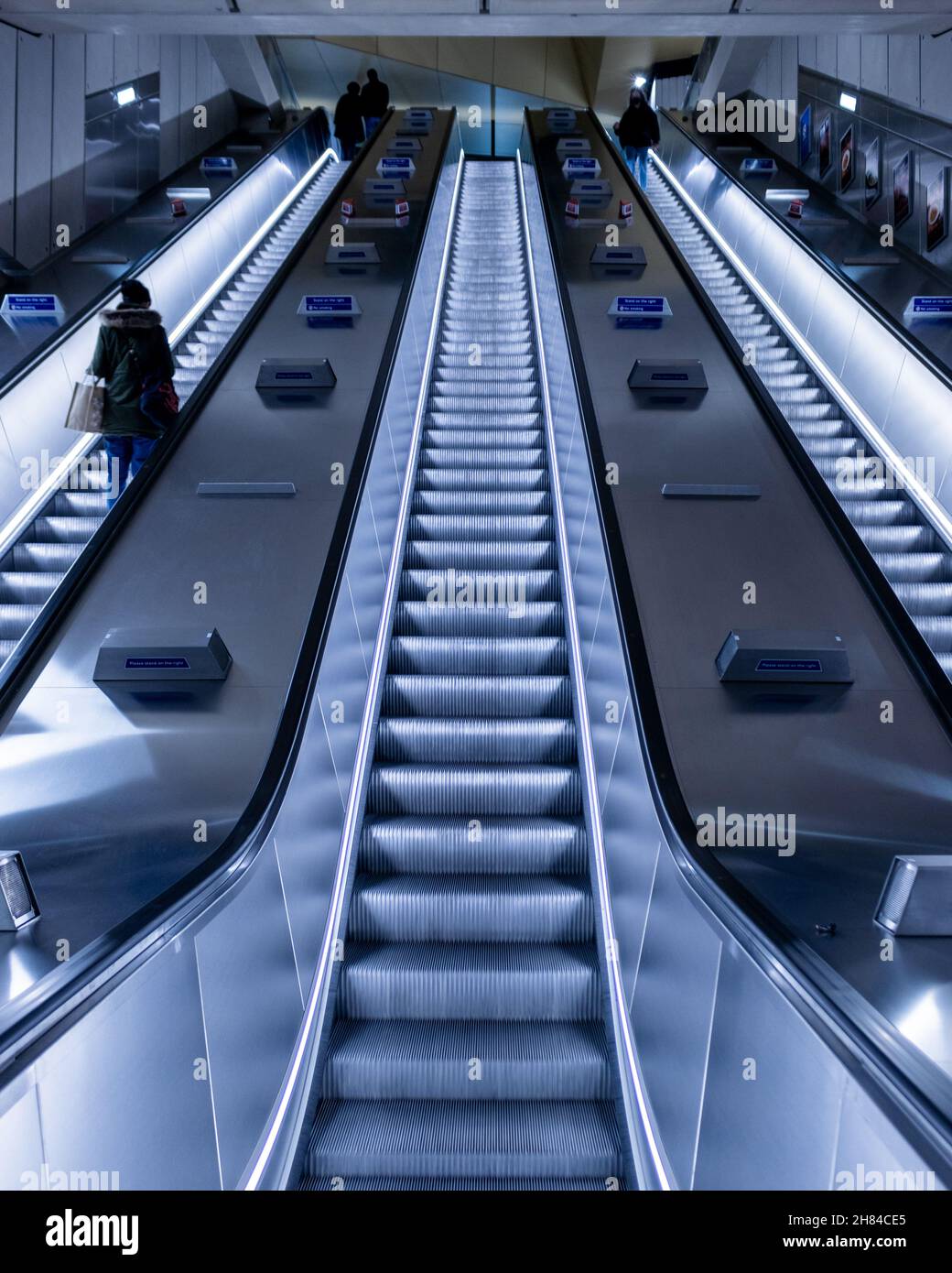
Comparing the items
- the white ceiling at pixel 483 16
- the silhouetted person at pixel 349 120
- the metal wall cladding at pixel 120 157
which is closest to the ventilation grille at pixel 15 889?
the white ceiling at pixel 483 16

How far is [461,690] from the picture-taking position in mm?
5750

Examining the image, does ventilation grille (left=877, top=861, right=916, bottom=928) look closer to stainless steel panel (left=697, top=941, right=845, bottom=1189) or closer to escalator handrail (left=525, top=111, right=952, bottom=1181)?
escalator handrail (left=525, top=111, right=952, bottom=1181)

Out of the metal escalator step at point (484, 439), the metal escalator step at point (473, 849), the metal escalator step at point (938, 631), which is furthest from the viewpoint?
the metal escalator step at point (484, 439)

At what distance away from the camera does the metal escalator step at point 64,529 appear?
6.75 metres

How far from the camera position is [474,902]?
15.2 feet

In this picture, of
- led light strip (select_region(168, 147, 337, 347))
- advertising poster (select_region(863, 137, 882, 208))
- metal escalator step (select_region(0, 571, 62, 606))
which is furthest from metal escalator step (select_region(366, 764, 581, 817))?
advertising poster (select_region(863, 137, 882, 208))

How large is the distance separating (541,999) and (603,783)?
0.95 metres

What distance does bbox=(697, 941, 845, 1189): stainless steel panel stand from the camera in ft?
6.68

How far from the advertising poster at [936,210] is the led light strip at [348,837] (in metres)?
5.28

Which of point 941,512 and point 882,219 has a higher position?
point 882,219

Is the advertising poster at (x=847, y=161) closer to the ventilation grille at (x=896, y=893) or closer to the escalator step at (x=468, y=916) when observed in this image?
the escalator step at (x=468, y=916)

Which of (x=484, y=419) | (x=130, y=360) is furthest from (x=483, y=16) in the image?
(x=130, y=360)
